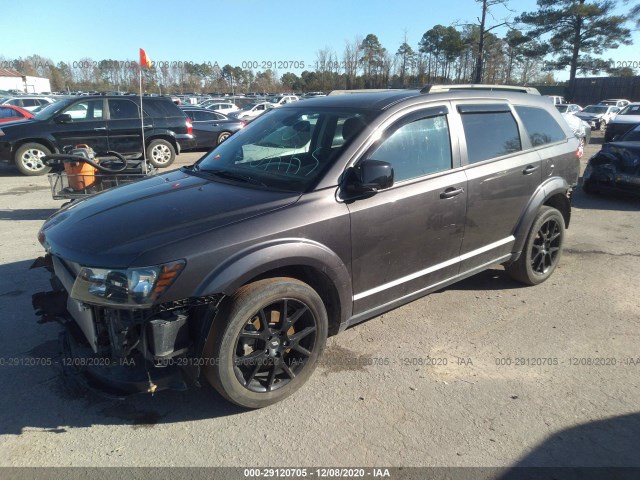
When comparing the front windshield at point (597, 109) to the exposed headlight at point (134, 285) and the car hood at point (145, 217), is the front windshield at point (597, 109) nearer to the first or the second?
the car hood at point (145, 217)

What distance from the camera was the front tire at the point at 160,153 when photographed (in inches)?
458

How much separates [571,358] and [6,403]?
3861mm

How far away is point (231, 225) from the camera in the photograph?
2.63 m

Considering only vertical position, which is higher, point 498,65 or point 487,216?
point 498,65

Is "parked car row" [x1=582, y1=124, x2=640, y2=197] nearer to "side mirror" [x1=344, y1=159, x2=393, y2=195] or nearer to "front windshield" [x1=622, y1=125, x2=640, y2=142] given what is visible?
"front windshield" [x1=622, y1=125, x2=640, y2=142]

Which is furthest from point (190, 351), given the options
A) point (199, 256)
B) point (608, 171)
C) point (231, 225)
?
point (608, 171)

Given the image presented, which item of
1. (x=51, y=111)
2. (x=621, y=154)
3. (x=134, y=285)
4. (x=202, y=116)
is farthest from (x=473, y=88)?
(x=202, y=116)

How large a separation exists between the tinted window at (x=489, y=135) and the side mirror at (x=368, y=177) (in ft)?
3.80

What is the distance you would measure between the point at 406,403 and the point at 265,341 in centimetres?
98

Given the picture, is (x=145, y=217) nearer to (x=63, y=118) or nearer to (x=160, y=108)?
(x=63, y=118)

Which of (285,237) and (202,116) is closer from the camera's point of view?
(285,237)

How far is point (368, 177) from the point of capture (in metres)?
2.94

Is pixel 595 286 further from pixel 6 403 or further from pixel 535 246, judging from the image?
pixel 6 403

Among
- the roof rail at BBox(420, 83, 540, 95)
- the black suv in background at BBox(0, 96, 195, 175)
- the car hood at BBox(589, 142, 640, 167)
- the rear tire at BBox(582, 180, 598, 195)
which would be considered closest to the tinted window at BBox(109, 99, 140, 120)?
the black suv in background at BBox(0, 96, 195, 175)
